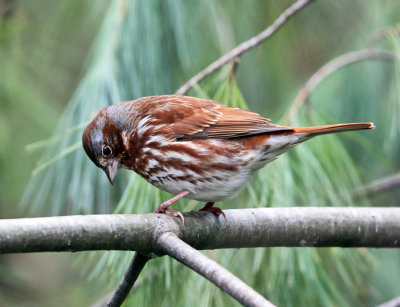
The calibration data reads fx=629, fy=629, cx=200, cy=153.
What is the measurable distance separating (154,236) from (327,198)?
54.5 inches

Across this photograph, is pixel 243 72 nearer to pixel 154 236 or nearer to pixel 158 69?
pixel 158 69

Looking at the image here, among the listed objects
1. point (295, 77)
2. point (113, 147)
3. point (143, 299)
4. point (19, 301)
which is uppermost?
point (295, 77)

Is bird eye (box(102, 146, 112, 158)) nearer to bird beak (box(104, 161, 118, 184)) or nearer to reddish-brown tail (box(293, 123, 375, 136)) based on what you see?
bird beak (box(104, 161, 118, 184))

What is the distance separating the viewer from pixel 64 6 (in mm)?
4570

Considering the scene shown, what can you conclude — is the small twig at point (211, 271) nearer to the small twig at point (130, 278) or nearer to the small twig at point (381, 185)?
the small twig at point (130, 278)

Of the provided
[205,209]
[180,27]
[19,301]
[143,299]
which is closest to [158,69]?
[180,27]

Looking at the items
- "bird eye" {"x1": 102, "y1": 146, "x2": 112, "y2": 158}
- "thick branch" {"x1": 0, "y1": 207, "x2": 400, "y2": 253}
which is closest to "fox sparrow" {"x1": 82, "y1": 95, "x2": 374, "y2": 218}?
"bird eye" {"x1": 102, "y1": 146, "x2": 112, "y2": 158}

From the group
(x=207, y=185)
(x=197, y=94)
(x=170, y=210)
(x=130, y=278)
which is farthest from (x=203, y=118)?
(x=130, y=278)

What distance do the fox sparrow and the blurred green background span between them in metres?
0.10

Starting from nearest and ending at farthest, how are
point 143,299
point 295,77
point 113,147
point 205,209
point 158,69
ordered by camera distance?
point 143,299
point 205,209
point 113,147
point 158,69
point 295,77

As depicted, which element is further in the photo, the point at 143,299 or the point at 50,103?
the point at 50,103

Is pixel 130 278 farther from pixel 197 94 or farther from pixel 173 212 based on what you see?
pixel 197 94

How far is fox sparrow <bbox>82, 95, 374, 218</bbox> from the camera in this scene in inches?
118

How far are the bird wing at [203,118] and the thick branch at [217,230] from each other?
60 cm
